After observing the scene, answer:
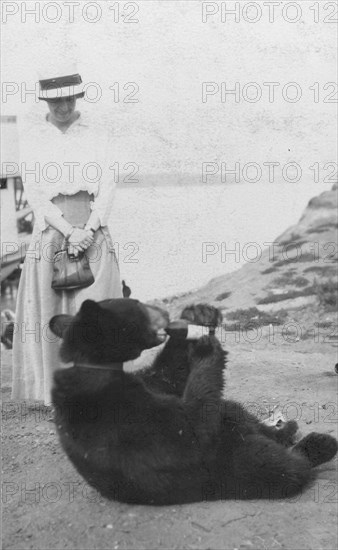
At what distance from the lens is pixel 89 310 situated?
3.70 meters

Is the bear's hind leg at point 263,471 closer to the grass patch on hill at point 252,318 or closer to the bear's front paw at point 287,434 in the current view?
the bear's front paw at point 287,434

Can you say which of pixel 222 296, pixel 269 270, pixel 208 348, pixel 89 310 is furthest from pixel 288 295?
pixel 89 310

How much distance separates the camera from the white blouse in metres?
5.66

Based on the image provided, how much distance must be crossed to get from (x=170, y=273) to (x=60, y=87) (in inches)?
84.8

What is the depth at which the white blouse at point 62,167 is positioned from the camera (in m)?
5.66

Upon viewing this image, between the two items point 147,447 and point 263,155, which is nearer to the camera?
point 147,447

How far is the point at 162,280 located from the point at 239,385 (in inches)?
53.5

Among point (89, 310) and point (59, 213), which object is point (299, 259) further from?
point (89, 310)

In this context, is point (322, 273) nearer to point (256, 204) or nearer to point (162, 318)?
point (256, 204)

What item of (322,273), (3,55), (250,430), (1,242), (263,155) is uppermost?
(3,55)

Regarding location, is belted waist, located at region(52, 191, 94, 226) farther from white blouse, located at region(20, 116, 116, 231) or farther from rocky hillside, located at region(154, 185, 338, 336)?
rocky hillside, located at region(154, 185, 338, 336)

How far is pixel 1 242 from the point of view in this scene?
6832mm

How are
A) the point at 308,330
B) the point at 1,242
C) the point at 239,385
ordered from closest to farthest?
the point at 239,385 < the point at 1,242 < the point at 308,330

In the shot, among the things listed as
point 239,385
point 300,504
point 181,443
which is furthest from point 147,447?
point 239,385
